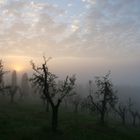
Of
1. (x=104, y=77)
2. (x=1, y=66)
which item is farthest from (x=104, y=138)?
(x=1, y=66)

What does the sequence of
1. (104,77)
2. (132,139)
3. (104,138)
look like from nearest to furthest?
(104,138) → (132,139) → (104,77)

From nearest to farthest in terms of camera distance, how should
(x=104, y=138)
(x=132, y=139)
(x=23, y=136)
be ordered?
(x=23, y=136) < (x=104, y=138) < (x=132, y=139)

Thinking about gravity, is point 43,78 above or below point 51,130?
above

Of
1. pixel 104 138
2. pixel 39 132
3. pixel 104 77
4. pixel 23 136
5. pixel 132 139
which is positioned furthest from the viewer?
pixel 104 77

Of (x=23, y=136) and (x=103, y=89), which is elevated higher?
(x=103, y=89)

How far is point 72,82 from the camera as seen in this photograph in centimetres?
5241

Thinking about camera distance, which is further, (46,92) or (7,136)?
(46,92)

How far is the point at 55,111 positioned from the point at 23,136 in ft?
26.9

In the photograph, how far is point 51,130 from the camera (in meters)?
45.1

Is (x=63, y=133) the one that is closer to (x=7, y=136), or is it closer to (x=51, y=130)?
(x=51, y=130)

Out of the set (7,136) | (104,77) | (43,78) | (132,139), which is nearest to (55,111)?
(43,78)

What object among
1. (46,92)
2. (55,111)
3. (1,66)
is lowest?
(55,111)

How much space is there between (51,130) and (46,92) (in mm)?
6460

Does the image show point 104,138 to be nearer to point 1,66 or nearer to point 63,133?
point 63,133
